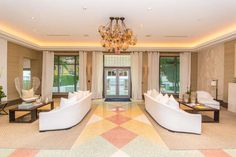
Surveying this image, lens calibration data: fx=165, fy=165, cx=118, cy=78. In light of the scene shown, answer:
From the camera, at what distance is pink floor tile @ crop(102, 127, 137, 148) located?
379 cm

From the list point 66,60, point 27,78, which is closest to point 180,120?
point 66,60

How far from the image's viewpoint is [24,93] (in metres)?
8.00

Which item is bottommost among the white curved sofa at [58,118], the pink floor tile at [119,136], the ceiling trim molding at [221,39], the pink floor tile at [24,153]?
the pink floor tile at [24,153]

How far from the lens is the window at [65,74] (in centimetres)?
1127

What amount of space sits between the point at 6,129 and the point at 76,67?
6987 mm

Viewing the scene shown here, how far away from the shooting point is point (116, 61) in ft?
38.2

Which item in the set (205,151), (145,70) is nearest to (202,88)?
(145,70)

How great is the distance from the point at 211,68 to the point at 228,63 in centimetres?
149

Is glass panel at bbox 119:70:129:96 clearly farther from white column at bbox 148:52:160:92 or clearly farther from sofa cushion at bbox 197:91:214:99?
sofa cushion at bbox 197:91:214:99

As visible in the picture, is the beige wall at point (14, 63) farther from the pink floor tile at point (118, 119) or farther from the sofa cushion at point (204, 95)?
the sofa cushion at point (204, 95)

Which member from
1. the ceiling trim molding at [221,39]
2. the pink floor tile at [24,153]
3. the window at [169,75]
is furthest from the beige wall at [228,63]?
the pink floor tile at [24,153]

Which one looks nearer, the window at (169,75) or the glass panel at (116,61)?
the window at (169,75)

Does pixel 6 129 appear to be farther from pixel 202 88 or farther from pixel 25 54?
pixel 202 88

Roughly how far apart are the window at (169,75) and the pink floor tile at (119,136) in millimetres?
7430
